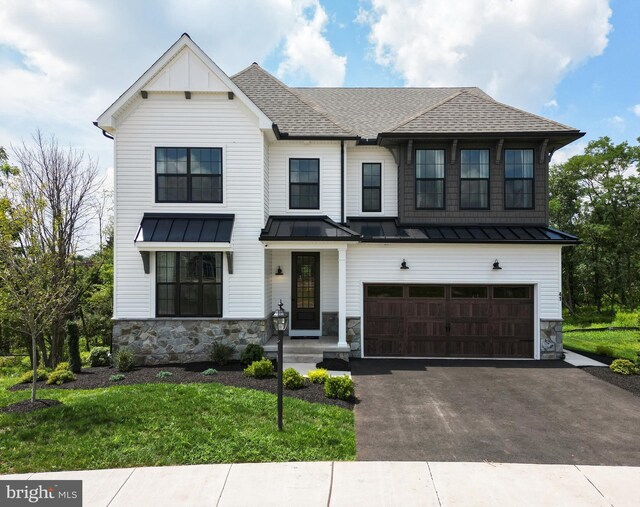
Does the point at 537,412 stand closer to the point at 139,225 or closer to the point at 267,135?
the point at 267,135

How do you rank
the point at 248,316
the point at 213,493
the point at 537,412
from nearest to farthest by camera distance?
the point at 213,493 → the point at 537,412 → the point at 248,316

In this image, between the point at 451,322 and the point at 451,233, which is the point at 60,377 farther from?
the point at 451,233

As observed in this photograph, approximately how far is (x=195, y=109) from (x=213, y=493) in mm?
9939

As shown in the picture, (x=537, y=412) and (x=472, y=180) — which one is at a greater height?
(x=472, y=180)

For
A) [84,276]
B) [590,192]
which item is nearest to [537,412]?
[84,276]

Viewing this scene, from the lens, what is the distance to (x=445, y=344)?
11.6 metres

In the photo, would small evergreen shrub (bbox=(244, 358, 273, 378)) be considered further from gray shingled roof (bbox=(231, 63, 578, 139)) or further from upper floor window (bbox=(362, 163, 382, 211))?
gray shingled roof (bbox=(231, 63, 578, 139))

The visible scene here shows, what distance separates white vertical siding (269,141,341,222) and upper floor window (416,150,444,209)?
268 cm

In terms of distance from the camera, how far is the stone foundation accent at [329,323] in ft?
40.3

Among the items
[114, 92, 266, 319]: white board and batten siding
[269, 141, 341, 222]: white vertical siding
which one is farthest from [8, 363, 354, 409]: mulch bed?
[269, 141, 341, 222]: white vertical siding

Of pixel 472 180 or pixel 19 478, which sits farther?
pixel 472 180

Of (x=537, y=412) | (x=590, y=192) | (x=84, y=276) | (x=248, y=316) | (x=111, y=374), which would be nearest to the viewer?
(x=537, y=412)

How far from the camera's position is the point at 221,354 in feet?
34.3

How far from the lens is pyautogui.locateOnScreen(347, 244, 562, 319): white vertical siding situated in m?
11.5
